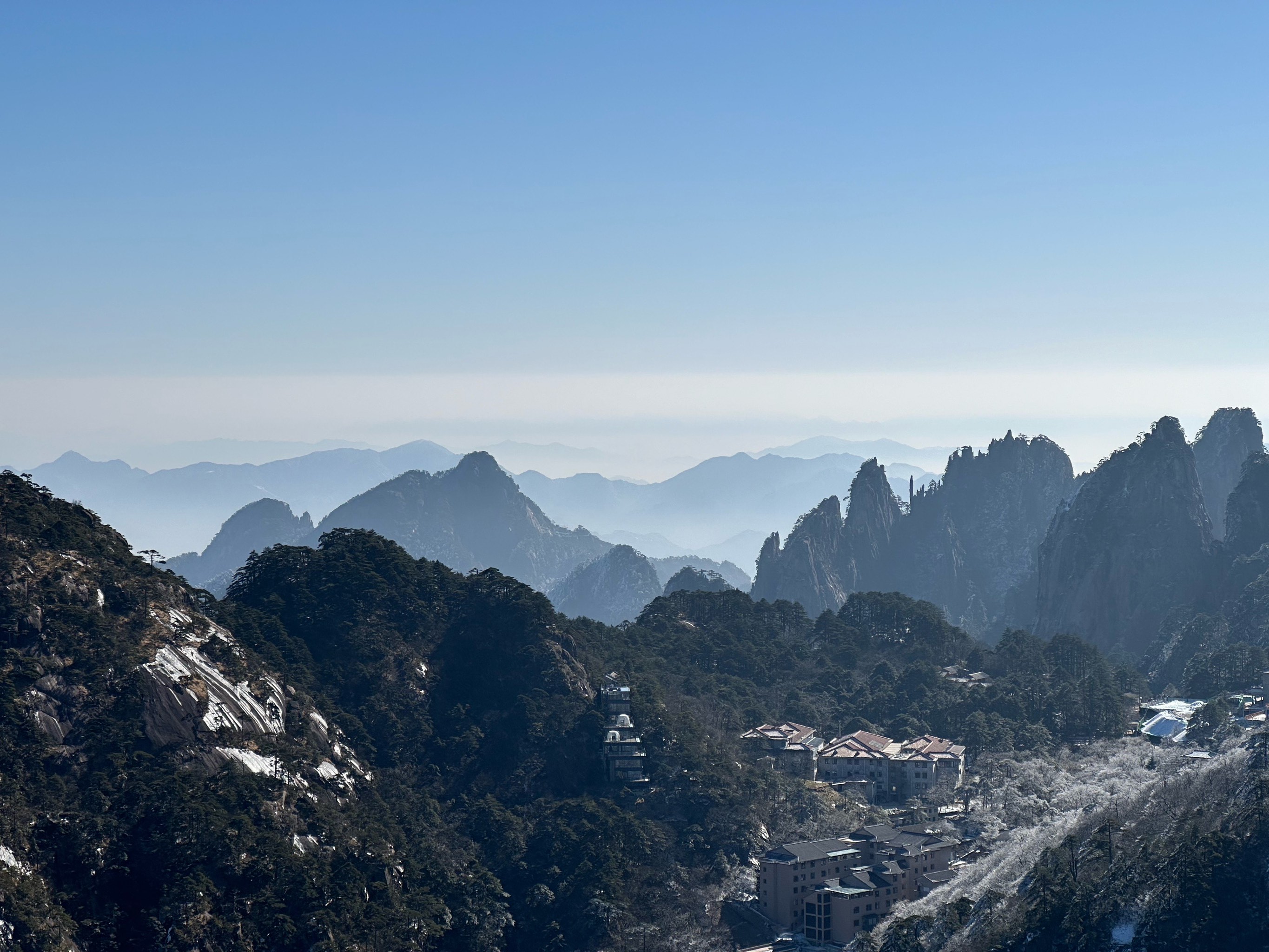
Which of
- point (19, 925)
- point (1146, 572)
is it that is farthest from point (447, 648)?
point (1146, 572)

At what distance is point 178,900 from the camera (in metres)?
59.5

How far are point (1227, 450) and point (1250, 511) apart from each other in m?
31.4

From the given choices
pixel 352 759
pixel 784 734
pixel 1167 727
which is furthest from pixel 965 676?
pixel 352 759

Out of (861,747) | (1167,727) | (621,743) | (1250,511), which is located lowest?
(861,747)

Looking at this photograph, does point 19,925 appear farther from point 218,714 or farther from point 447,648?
point 447,648

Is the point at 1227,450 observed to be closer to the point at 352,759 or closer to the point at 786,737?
the point at 786,737

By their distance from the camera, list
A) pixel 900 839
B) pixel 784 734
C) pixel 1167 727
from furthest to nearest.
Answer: pixel 1167 727 < pixel 784 734 < pixel 900 839

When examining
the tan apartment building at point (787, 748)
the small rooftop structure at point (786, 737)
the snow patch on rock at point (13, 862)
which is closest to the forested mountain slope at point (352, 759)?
the snow patch on rock at point (13, 862)

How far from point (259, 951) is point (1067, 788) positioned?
5107 centimetres

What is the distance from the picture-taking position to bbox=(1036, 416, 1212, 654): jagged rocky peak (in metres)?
153

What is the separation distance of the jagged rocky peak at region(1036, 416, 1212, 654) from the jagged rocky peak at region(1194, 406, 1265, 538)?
21959 mm

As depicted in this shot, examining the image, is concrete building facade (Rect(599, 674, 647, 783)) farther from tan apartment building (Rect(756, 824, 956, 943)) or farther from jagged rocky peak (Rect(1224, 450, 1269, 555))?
jagged rocky peak (Rect(1224, 450, 1269, 555))

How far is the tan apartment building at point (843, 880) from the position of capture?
71000 mm

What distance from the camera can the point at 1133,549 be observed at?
155875 mm
